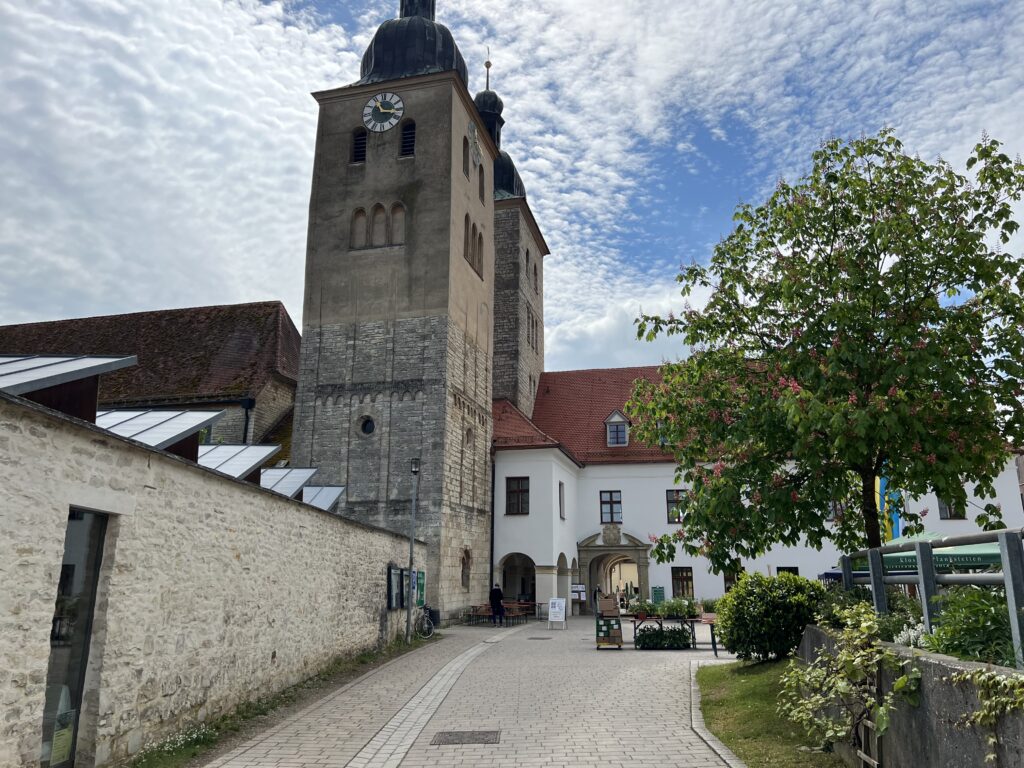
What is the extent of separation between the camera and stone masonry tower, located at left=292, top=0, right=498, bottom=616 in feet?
85.8

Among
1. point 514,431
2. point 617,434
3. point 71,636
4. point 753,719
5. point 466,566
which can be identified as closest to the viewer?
point 71,636

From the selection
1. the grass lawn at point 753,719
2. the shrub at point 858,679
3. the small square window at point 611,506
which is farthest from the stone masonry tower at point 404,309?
the shrub at point 858,679

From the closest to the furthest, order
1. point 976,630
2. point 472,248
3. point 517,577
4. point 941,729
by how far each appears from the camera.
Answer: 1. point 941,729
2. point 976,630
3. point 472,248
4. point 517,577

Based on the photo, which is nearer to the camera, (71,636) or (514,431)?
(71,636)

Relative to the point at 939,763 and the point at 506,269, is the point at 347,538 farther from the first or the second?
the point at 506,269

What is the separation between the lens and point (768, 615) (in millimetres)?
12078

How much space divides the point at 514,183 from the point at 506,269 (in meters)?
5.42

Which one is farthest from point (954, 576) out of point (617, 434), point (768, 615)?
point (617, 434)

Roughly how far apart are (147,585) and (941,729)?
7.02 m

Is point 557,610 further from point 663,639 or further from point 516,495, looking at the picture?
point 516,495

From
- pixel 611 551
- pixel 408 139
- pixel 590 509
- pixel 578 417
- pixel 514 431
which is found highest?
pixel 408 139

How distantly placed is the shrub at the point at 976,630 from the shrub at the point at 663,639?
13.4 meters

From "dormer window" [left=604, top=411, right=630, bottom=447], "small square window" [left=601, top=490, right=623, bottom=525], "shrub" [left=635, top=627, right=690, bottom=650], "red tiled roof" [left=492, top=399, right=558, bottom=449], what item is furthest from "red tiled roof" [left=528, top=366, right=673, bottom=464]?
"shrub" [left=635, top=627, right=690, bottom=650]

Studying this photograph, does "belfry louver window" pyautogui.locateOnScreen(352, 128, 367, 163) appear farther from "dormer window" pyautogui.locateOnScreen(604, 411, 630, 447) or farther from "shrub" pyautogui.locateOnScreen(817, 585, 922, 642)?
"shrub" pyautogui.locateOnScreen(817, 585, 922, 642)
